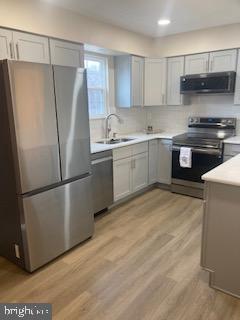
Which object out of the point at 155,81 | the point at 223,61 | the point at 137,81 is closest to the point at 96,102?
the point at 137,81

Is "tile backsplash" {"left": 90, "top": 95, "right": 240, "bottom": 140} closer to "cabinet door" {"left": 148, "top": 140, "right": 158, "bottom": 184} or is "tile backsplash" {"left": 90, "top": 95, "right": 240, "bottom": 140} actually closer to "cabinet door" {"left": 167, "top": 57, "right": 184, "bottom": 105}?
"cabinet door" {"left": 167, "top": 57, "right": 184, "bottom": 105}

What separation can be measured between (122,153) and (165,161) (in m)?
1.00

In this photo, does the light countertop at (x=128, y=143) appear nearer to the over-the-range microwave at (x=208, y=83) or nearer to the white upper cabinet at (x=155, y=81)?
the white upper cabinet at (x=155, y=81)

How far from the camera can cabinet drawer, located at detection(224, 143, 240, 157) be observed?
11.5 ft

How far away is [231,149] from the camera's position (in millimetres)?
3555

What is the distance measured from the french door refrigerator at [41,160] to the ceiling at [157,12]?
93 centimetres

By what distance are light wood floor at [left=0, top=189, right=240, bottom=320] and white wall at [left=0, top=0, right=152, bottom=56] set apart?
7.57ft

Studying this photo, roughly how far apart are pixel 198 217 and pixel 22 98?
2.53 meters

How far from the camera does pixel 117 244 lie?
2738 millimetres

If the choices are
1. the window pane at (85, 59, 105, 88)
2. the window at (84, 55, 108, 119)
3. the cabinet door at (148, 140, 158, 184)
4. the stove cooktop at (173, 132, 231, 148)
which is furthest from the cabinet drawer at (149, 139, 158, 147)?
the window pane at (85, 59, 105, 88)

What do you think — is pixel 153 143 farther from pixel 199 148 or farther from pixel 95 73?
pixel 95 73

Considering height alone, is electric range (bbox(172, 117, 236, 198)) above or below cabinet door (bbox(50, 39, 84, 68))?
below

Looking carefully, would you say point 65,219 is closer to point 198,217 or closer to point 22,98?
point 22,98

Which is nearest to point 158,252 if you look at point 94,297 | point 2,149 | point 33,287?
point 94,297
